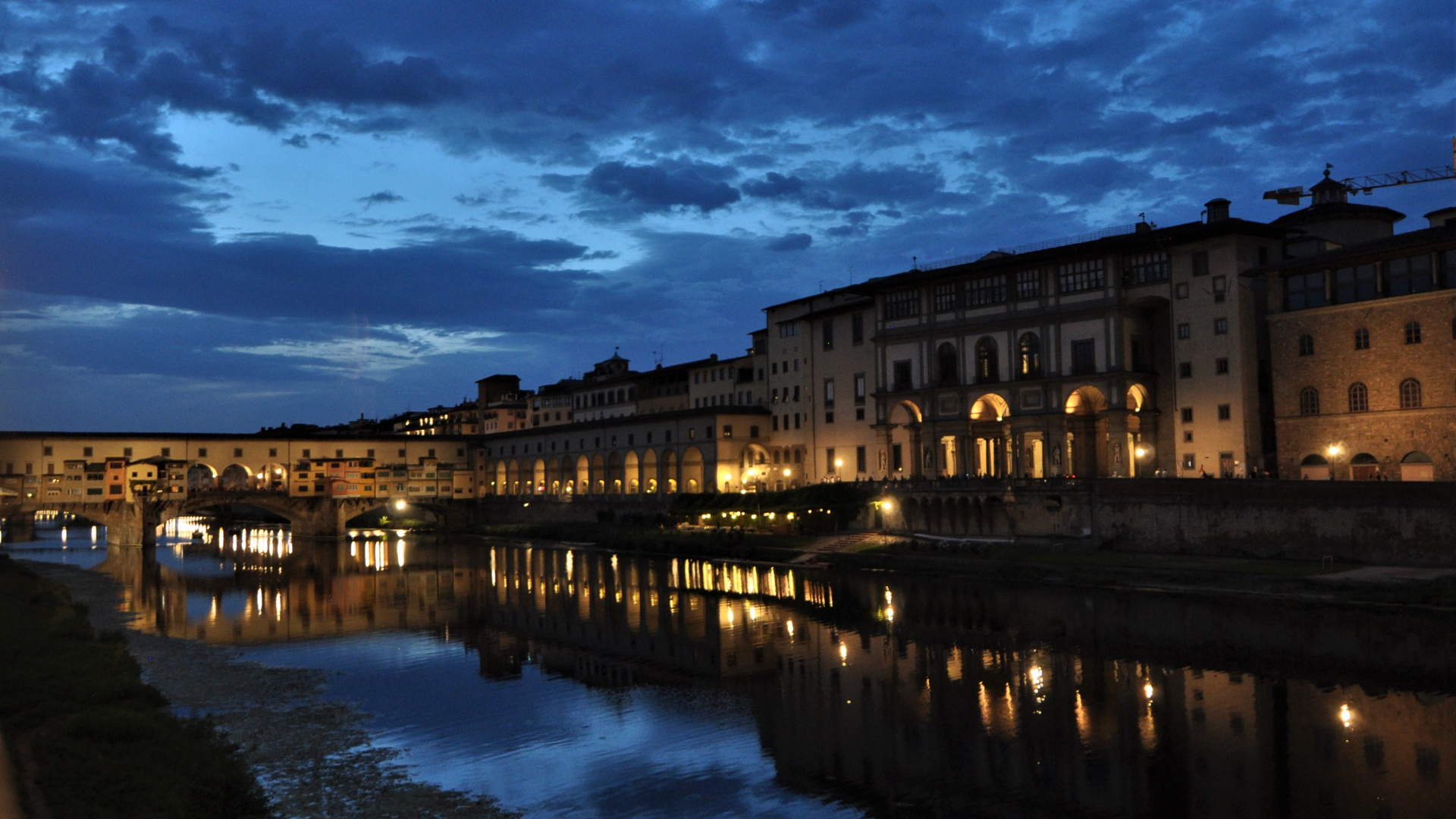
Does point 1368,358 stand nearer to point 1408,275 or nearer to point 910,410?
point 1408,275

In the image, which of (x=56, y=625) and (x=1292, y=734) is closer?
(x=1292, y=734)

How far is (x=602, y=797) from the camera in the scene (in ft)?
71.7

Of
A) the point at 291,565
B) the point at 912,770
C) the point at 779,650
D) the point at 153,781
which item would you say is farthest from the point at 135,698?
the point at 291,565

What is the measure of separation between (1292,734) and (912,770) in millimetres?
9793

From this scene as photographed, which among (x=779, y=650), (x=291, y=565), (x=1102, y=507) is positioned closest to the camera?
(x=779, y=650)

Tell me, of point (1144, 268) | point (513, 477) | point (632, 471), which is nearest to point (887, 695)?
point (1144, 268)

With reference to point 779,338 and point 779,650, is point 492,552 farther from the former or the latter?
point 779,650

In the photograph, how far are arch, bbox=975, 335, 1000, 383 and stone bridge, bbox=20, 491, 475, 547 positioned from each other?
66.3 m

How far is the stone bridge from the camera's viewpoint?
309 feet

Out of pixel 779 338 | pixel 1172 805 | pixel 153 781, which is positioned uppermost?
pixel 779 338

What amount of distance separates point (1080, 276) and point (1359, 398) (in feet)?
56.1

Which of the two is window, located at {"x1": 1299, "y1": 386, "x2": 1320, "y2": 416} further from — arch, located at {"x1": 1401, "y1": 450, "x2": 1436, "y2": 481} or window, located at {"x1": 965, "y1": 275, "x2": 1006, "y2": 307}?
window, located at {"x1": 965, "y1": 275, "x2": 1006, "y2": 307}

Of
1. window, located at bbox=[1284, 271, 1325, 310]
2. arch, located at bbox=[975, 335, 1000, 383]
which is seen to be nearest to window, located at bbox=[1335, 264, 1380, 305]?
window, located at bbox=[1284, 271, 1325, 310]

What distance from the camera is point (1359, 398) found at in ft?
172
